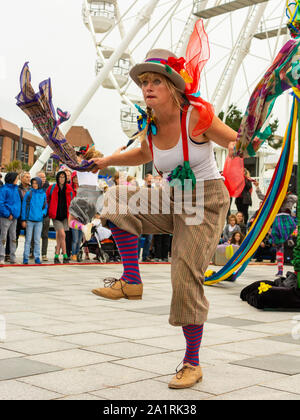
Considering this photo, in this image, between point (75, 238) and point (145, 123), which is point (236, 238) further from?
point (145, 123)

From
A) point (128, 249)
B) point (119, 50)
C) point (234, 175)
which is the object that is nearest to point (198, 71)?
point (234, 175)

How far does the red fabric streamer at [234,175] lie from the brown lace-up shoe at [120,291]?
2.57 ft

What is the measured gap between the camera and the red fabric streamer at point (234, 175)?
3.37 meters

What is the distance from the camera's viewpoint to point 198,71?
3.38 metres

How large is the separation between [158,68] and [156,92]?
129mm

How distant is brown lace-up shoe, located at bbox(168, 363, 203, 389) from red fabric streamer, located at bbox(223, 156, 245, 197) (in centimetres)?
101

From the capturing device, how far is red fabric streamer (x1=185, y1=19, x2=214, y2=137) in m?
3.19

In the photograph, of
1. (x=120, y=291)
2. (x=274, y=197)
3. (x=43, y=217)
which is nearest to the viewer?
(x=120, y=291)

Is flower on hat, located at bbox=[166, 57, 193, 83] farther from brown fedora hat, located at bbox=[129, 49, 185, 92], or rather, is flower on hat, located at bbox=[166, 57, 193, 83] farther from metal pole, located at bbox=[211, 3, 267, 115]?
metal pole, located at bbox=[211, 3, 267, 115]

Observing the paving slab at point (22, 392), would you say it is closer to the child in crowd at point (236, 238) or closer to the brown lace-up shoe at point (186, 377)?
the brown lace-up shoe at point (186, 377)

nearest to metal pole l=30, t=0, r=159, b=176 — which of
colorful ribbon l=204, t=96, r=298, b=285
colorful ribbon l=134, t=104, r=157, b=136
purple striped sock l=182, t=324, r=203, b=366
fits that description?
colorful ribbon l=204, t=96, r=298, b=285

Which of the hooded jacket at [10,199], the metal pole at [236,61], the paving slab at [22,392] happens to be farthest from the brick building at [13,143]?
the paving slab at [22,392]

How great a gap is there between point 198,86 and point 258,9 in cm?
1891
